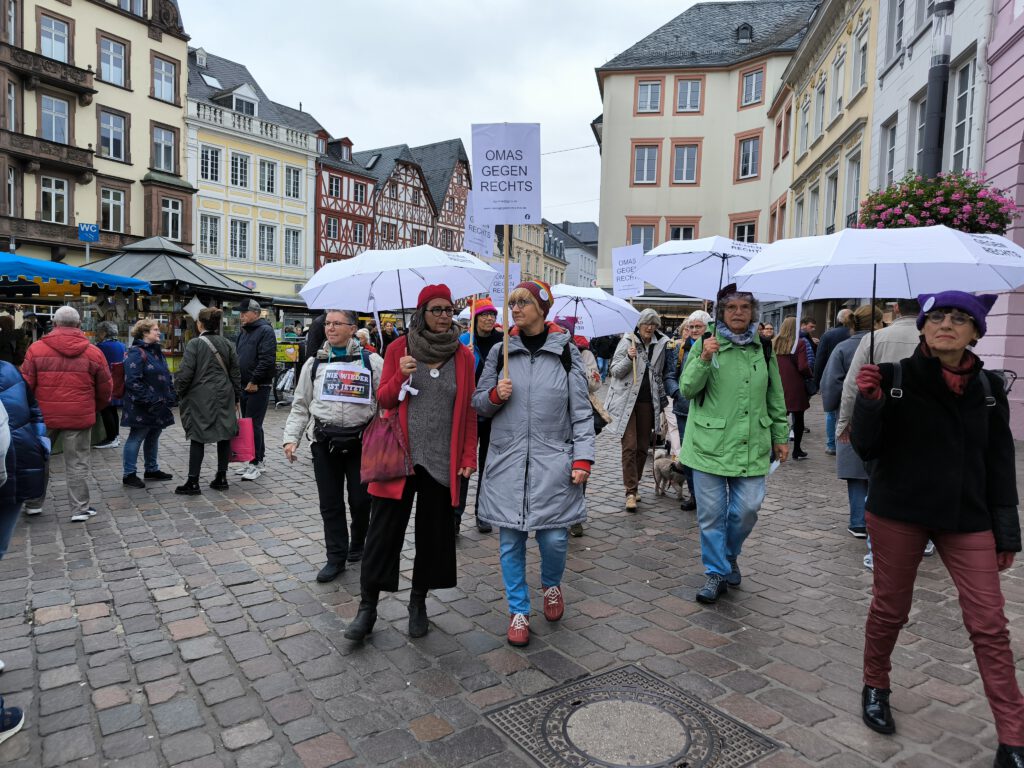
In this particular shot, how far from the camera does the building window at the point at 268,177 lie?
38.4m

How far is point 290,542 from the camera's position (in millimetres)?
5629

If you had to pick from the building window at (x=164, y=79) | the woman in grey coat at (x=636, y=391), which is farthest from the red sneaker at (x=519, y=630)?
the building window at (x=164, y=79)

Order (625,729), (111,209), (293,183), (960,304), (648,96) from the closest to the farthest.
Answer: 1. (960,304)
2. (625,729)
3. (111,209)
4. (648,96)
5. (293,183)

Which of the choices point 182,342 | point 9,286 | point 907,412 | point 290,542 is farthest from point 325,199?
point 907,412

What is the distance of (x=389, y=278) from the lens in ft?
19.6

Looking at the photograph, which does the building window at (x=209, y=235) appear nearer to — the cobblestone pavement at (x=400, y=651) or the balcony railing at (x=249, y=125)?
the balcony railing at (x=249, y=125)

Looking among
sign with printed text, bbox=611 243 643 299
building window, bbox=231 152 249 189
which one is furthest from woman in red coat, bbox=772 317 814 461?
building window, bbox=231 152 249 189

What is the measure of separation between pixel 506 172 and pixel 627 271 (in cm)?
430

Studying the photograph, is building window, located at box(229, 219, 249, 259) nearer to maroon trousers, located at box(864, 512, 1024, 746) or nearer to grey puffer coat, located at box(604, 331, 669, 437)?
grey puffer coat, located at box(604, 331, 669, 437)

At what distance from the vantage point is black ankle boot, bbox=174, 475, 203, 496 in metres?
7.09

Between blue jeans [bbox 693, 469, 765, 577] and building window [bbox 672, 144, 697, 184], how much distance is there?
29360 mm

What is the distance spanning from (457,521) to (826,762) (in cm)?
347

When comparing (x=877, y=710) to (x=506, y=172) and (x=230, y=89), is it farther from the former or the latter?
(x=230, y=89)

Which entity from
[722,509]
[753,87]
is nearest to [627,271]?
[722,509]
